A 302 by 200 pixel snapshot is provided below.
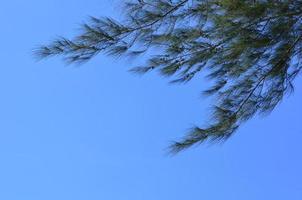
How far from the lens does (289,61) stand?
484 cm

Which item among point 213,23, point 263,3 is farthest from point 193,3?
point 263,3

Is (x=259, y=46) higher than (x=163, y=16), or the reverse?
(x=163, y=16)

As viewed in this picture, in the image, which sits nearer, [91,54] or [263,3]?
[263,3]

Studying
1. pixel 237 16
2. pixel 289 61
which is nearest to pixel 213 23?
pixel 237 16

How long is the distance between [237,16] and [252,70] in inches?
18.5

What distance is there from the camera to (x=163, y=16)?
16.2 feet

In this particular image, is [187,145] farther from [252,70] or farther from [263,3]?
[263,3]

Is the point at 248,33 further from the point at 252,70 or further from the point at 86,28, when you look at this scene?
the point at 86,28

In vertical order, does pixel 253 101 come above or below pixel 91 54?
below

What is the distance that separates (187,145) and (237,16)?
1001 millimetres

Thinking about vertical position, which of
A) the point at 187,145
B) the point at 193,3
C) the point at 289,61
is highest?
the point at 193,3

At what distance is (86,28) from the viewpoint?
4934 millimetres

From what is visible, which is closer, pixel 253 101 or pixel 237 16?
pixel 237 16

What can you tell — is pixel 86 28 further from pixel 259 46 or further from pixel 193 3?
pixel 259 46
